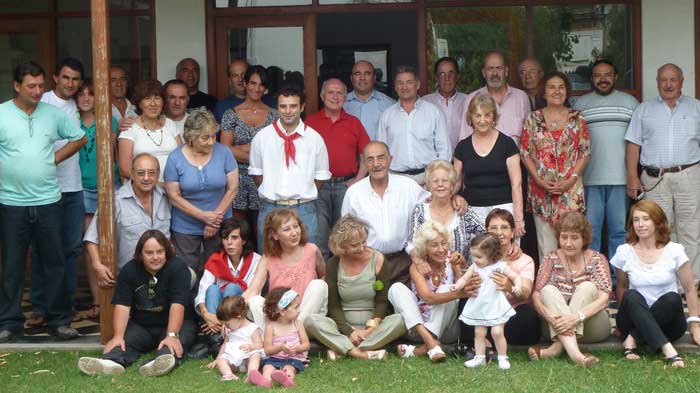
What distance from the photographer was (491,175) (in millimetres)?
6797

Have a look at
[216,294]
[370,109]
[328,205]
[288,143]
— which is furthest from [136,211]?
[370,109]

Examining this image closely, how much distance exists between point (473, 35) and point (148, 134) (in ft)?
9.66

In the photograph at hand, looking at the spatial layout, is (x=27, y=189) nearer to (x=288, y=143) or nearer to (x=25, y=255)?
(x=25, y=255)

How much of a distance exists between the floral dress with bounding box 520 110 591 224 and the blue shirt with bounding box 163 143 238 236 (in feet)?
7.03

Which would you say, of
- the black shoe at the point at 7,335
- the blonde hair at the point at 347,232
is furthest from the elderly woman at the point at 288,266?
the black shoe at the point at 7,335

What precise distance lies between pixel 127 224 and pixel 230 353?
1.29 meters

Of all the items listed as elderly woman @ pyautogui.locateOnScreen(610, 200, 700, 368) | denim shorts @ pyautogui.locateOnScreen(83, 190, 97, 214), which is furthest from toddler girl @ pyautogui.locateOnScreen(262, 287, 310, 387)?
denim shorts @ pyautogui.locateOnScreen(83, 190, 97, 214)

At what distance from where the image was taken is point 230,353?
5.84 m

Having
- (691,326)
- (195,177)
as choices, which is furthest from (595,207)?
(195,177)

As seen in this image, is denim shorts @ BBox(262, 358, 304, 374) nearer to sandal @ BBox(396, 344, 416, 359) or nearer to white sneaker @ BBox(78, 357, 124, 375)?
sandal @ BBox(396, 344, 416, 359)

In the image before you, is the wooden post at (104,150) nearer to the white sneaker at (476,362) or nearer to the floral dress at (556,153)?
the white sneaker at (476,362)

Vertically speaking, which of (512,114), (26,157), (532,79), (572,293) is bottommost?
(572,293)

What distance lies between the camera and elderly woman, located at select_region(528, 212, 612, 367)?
5.86 metres

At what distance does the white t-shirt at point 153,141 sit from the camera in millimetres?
7035
